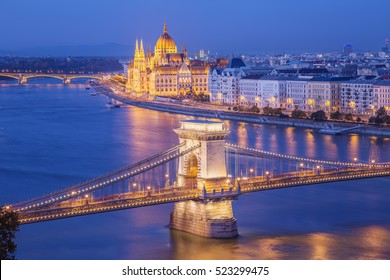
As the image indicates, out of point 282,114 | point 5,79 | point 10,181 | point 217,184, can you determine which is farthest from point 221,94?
point 5,79

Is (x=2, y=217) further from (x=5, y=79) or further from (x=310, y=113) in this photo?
(x=5, y=79)

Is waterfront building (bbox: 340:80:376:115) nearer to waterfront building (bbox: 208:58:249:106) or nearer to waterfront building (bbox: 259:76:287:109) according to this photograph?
waterfront building (bbox: 259:76:287:109)

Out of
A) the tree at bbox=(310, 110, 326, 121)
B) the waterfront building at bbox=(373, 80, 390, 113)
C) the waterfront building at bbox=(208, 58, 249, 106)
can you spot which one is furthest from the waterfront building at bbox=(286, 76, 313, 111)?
the waterfront building at bbox=(208, 58, 249, 106)

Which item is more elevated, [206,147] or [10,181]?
[206,147]

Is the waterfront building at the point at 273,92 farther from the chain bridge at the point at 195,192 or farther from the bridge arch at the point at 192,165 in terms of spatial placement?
the bridge arch at the point at 192,165

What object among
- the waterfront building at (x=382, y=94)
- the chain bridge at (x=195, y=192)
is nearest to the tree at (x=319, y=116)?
the waterfront building at (x=382, y=94)

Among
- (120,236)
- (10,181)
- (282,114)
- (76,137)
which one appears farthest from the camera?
(282,114)
